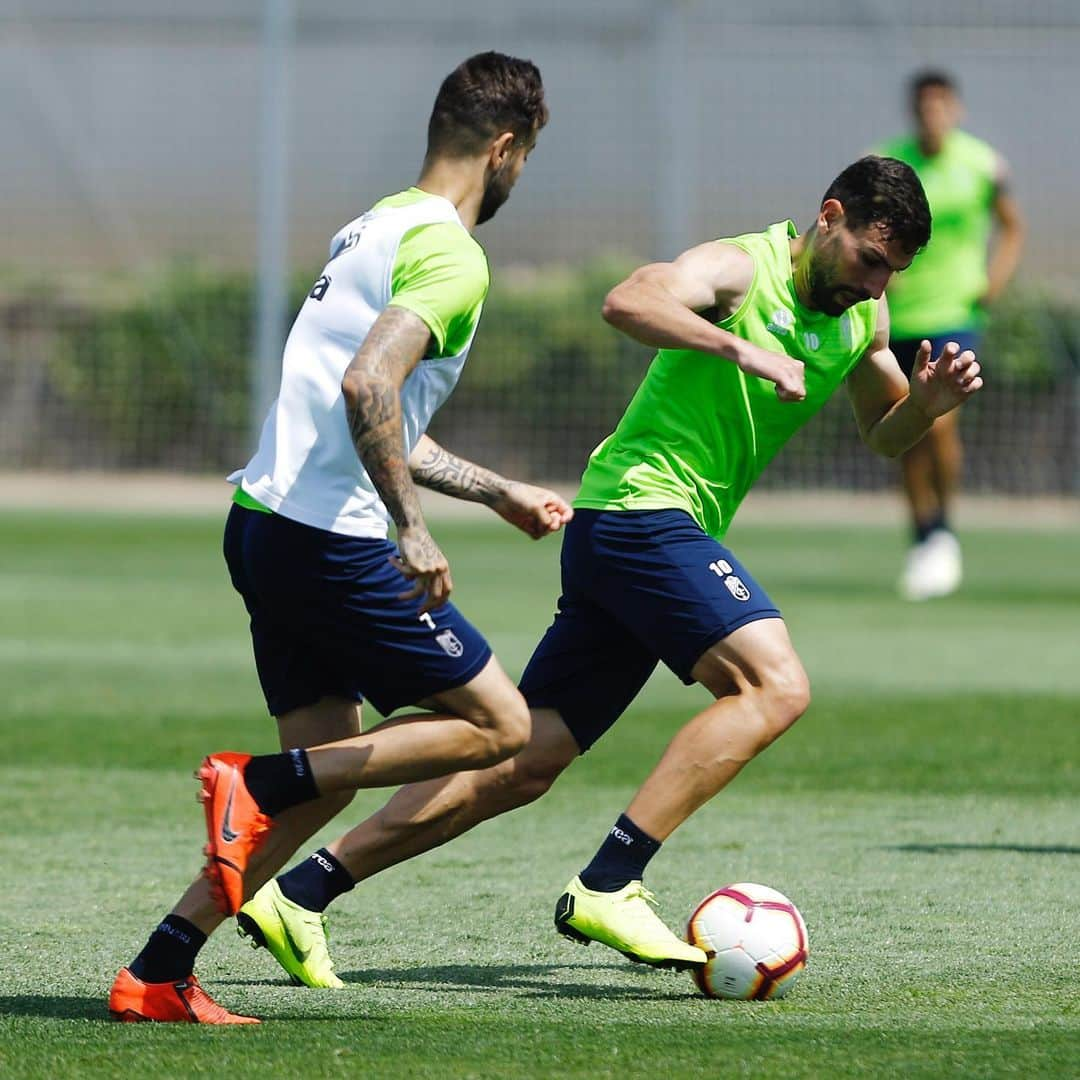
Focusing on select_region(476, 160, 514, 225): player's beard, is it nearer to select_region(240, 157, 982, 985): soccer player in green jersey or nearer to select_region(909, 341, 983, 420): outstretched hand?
select_region(240, 157, 982, 985): soccer player in green jersey

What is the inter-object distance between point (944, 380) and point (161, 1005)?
2631mm

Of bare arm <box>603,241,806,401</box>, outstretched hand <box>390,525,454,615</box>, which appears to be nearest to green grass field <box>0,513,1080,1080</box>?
outstretched hand <box>390,525,454,615</box>

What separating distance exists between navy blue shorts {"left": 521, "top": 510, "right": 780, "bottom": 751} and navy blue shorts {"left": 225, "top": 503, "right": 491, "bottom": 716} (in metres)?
0.71

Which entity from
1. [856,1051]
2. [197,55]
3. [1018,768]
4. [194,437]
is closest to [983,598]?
[1018,768]

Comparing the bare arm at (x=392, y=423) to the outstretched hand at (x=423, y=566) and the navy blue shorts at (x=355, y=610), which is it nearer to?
the outstretched hand at (x=423, y=566)

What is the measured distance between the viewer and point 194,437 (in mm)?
27875

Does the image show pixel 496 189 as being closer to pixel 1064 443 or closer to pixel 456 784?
pixel 456 784

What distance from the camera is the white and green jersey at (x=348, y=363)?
16.3 ft

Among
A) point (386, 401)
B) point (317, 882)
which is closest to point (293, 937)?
point (317, 882)

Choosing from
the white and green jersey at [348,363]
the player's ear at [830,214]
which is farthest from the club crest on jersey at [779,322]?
the white and green jersey at [348,363]

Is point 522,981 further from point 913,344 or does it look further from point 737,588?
point 913,344

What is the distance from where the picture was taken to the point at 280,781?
495cm

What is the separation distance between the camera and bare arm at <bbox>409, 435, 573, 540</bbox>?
5.03m

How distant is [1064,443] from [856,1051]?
2288 centimetres
